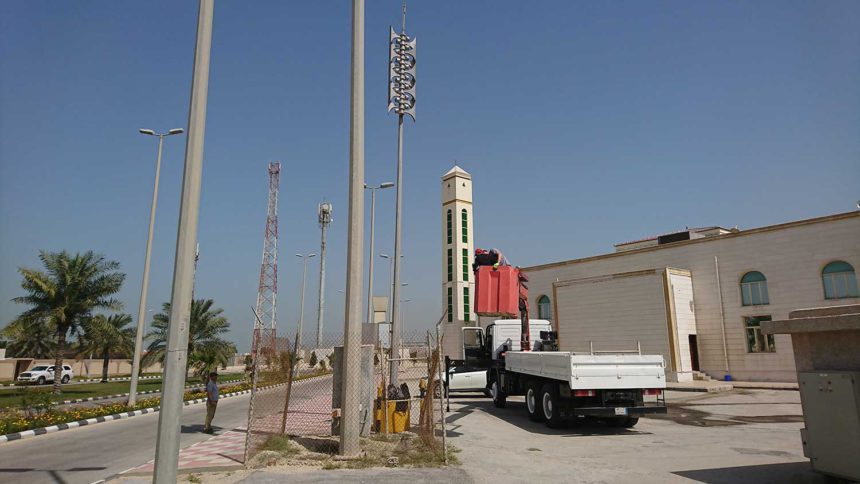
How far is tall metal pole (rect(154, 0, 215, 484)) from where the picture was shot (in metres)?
5.58

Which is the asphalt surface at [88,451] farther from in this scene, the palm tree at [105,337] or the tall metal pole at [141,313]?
the palm tree at [105,337]

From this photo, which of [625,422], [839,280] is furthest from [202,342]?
[839,280]

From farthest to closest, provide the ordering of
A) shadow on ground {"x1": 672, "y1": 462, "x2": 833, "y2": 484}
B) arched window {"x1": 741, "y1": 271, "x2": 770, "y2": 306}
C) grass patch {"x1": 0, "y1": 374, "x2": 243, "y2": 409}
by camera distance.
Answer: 1. arched window {"x1": 741, "y1": 271, "x2": 770, "y2": 306}
2. grass patch {"x1": 0, "y1": 374, "x2": 243, "y2": 409}
3. shadow on ground {"x1": 672, "y1": 462, "x2": 833, "y2": 484}

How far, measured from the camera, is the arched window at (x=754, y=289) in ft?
84.1

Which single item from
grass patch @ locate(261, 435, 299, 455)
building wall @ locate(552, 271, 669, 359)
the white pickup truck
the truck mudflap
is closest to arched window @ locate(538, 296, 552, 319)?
building wall @ locate(552, 271, 669, 359)

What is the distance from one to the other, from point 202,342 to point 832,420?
32617 mm

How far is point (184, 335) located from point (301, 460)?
165 inches

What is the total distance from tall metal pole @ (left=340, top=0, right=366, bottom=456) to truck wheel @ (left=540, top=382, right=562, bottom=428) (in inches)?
212

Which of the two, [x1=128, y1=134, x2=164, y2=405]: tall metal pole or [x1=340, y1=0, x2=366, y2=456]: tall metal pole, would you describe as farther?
[x1=128, y1=134, x2=164, y2=405]: tall metal pole

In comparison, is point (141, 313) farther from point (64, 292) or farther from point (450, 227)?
point (450, 227)

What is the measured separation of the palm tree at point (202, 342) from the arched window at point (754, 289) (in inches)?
1102

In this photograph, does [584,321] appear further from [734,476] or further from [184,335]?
[184,335]

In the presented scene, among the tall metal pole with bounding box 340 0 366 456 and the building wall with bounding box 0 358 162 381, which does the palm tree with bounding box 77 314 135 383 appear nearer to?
the building wall with bounding box 0 358 162 381

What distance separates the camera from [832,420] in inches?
257
